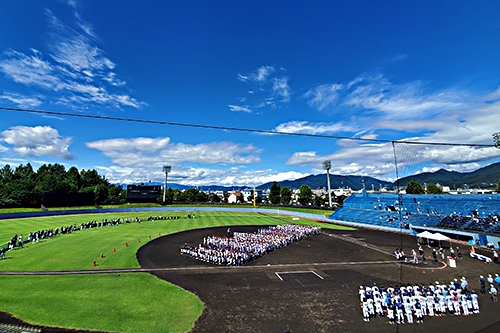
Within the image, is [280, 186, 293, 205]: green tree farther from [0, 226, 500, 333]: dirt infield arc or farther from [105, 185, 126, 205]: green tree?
[0, 226, 500, 333]: dirt infield arc

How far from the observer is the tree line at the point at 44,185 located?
67.8 metres

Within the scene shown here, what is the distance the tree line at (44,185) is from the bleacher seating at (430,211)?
7792cm

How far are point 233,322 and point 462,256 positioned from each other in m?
25.9

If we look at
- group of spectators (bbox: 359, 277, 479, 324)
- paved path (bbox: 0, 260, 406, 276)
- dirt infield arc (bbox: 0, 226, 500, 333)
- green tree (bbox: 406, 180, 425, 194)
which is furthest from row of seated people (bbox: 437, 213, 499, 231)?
green tree (bbox: 406, 180, 425, 194)

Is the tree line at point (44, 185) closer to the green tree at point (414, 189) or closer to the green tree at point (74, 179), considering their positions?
the green tree at point (74, 179)

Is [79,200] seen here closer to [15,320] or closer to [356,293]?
[15,320]

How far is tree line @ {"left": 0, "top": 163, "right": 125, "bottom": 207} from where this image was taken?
67812 millimetres

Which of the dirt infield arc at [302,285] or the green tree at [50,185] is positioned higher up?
the green tree at [50,185]

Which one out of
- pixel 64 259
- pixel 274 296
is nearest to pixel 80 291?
pixel 64 259

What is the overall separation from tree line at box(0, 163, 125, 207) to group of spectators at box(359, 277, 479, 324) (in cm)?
8163

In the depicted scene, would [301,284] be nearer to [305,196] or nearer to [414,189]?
[414,189]

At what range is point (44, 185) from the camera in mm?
84438

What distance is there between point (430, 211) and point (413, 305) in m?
39.1

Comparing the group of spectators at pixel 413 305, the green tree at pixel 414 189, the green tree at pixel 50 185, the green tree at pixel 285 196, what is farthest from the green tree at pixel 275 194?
the group of spectators at pixel 413 305
